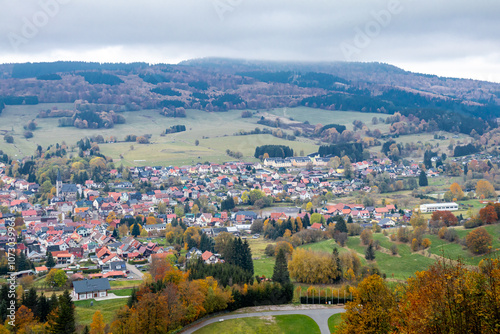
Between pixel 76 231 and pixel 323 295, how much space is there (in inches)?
1227

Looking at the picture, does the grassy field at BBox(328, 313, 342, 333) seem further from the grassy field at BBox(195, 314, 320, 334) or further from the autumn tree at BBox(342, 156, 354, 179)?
the autumn tree at BBox(342, 156, 354, 179)

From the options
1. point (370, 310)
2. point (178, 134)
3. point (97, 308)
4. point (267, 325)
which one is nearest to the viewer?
point (370, 310)

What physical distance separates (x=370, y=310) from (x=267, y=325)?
774cm

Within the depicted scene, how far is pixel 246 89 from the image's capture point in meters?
160

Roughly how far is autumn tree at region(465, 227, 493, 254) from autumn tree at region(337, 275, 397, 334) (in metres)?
19.8

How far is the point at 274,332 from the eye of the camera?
2420cm

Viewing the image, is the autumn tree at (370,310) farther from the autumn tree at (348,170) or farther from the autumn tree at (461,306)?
the autumn tree at (348,170)

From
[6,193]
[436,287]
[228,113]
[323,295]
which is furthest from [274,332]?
[228,113]

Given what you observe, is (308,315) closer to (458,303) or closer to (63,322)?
(63,322)

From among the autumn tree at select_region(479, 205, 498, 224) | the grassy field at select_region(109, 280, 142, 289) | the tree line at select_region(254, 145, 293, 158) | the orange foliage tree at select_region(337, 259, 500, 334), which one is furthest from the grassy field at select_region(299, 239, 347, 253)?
the tree line at select_region(254, 145, 293, 158)

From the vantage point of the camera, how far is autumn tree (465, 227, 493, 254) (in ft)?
121

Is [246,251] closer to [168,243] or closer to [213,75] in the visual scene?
[168,243]

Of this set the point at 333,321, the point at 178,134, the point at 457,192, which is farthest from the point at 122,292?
the point at 178,134

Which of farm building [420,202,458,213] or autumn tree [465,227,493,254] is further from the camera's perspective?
farm building [420,202,458,213]
